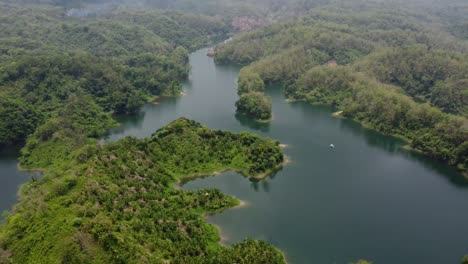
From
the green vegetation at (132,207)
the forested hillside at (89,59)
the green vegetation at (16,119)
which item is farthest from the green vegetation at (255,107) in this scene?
the green vegetation at (16,119)

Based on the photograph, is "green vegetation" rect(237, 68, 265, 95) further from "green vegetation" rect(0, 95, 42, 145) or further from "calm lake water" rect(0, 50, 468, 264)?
"green vegetation" rect(0, 95, 42, 145)

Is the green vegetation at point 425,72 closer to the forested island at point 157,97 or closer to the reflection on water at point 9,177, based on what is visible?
the forested island at point 157,97

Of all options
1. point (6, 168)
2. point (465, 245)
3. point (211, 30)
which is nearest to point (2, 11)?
point (211, 30)

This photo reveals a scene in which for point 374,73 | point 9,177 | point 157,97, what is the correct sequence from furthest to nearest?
point 374,73 < point 157,97 < point 9,177

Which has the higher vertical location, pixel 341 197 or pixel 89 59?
pixel 89 59

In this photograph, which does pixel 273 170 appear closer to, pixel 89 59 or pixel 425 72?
pixel 89 59

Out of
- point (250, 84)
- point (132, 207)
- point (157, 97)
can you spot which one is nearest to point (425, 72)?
point (250, 84)

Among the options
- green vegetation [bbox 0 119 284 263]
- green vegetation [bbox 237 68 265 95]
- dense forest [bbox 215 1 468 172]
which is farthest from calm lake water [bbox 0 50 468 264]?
green vegetation [bbox 237 68 265 95]
